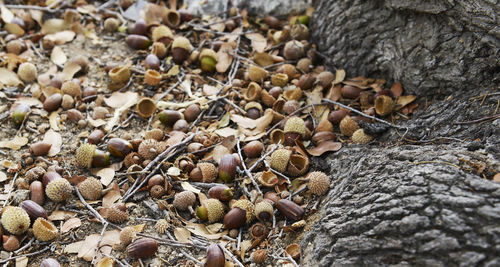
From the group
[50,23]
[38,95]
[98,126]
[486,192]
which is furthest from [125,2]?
[486,192]

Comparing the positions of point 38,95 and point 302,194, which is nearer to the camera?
point 302,194

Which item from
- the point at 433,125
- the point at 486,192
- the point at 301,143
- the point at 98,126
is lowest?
the point at 98,126

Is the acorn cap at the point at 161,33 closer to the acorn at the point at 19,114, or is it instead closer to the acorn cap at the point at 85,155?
the acorn at the point at 19,114

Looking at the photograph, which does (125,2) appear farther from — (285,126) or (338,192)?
(338,192)

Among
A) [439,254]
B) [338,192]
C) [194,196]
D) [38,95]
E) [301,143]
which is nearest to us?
[439,254]

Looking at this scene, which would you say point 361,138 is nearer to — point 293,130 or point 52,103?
point 293,130

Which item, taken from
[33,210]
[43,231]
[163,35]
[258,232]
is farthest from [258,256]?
[163,35]

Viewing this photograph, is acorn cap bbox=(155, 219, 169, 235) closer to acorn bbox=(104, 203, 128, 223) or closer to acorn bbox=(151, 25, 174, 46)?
acorn bbox=(104, 203, 128, 223)
